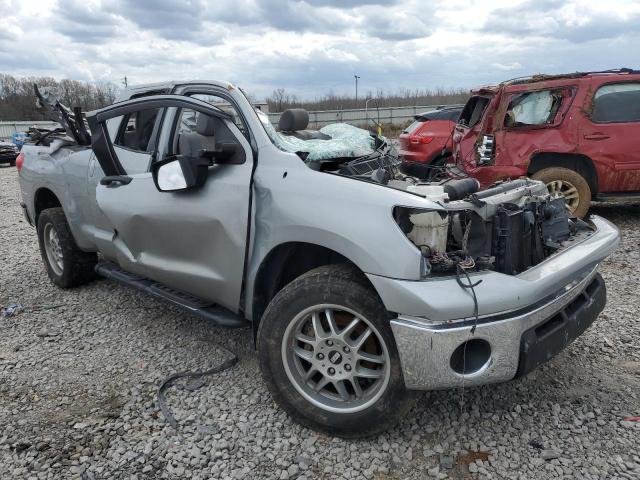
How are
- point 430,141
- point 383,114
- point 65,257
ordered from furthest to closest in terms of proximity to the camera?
point 383,114, point 430,141, point 65,257

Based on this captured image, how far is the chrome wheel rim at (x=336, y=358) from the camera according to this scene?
8.75 ft

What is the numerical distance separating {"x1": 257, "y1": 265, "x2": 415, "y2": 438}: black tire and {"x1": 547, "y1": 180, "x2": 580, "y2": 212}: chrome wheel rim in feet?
15.7

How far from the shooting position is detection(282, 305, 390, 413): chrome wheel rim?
8.75 feet

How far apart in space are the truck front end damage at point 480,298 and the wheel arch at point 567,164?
4.11 metres

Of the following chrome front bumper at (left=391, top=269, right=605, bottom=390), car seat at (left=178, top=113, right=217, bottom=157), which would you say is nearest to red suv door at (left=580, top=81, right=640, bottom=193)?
chrome front bumper at (left=391, top=269, right=605, bottom=390)

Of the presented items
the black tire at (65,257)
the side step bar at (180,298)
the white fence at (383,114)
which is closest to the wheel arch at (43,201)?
the black tire at (65,257)

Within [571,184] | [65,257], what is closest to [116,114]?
[65,257]

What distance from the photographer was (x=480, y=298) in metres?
2.35

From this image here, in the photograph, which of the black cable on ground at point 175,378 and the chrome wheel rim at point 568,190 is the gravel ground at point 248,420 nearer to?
the black cable on ground at point 175,378

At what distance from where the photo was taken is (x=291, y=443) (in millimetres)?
2803

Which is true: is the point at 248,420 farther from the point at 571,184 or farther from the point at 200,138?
the point at 571,184

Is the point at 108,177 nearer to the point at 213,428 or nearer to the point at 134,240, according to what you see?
the point at 134,240

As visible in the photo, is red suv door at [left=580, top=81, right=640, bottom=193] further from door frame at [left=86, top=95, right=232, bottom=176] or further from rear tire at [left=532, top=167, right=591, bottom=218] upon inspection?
door frame at [left=86, top=95, right=232, bottom=176]

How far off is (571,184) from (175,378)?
17.6 feet
